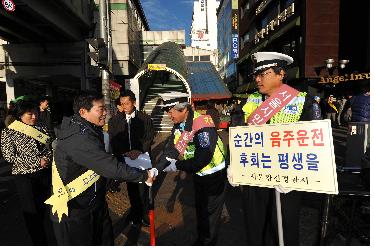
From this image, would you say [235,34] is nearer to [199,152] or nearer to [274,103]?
[199,152]

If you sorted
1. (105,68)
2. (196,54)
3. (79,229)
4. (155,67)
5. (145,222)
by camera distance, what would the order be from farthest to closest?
1. (196,54)
2. (155,67)
3. (105,68)
4. (145,222)
5. (79,229)

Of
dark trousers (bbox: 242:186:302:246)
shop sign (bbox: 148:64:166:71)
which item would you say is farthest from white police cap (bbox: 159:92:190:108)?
shop sign (bbox: 148:64:166:71)

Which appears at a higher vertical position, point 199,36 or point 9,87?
point 199,36

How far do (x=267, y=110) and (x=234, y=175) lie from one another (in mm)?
687

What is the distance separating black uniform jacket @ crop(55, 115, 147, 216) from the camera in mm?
2486

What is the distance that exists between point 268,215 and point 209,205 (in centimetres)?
82

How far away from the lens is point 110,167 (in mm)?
2543

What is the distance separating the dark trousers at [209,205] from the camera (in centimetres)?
349

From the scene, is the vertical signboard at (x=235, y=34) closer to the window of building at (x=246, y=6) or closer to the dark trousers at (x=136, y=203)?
the window of building at (x=246, y=6)

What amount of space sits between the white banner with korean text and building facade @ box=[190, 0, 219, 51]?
90.8 metres

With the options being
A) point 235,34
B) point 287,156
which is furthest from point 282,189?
point 235,34

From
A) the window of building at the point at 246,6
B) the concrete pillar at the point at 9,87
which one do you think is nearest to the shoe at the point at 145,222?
the concrete pillar at the point at 9,87

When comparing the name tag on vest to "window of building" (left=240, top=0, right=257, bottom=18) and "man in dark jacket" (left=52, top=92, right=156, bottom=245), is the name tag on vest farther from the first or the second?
"window of building" (left=240, top=0, right=257, bottom=18)

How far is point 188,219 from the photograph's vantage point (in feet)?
15.2
